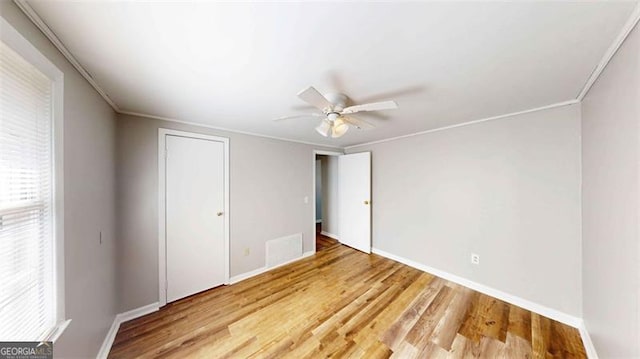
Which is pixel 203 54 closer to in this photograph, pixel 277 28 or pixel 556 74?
pixel 277 28

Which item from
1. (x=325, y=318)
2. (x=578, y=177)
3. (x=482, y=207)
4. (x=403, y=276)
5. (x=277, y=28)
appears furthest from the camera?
(x=403, y=276)

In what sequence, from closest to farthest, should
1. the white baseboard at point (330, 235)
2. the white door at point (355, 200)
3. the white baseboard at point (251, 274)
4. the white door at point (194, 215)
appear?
the white door at point (194, 215) < the white baseboard at point (251, 274) < the white door at point (355, 200) < the white baseboard at point (330, 235)

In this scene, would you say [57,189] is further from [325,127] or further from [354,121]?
[354,121]

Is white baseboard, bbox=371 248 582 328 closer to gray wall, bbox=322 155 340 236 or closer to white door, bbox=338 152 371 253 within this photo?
white door, bbox=338 152 371 253

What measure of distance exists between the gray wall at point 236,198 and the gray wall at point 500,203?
65.8 inches

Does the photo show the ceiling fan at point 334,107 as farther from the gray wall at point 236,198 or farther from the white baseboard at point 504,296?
the white baseboard at point 504,296

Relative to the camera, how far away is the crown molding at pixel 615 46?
880 mm

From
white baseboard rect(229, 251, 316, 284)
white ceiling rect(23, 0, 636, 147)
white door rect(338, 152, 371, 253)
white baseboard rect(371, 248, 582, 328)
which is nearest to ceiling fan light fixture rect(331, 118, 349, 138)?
white ceiling rect(23, 0, 636, 147)

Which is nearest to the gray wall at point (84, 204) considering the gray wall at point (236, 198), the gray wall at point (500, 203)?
the gray wall at point (236, 198)

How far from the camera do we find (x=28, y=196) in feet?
2.84

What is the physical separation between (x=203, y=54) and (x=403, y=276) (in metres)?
3.18

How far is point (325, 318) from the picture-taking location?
190 cm

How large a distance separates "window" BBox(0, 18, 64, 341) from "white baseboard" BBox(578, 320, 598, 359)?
133 inches

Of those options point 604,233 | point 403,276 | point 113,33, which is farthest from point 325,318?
point 113,33
